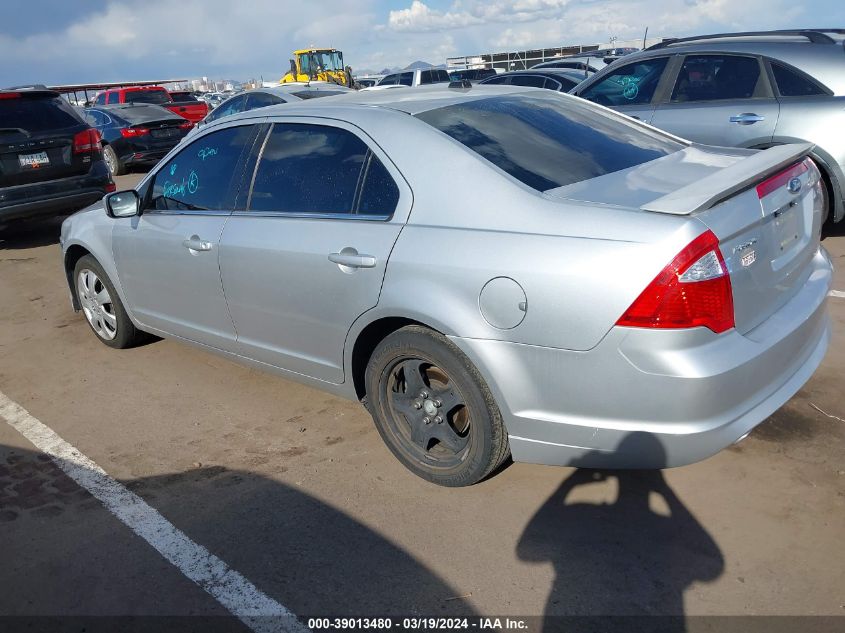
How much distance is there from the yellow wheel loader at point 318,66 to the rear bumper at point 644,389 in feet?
93.1

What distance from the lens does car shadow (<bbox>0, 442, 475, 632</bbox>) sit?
105 inches

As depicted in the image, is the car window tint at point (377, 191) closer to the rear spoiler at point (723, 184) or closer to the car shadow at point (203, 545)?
the rear spoiler at point (723, 184)

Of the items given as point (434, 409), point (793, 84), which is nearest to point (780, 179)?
point (434, 409)

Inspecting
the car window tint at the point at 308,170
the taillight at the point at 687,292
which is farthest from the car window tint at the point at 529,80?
the taillight at the point at 687,292

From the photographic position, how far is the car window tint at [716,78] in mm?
6383

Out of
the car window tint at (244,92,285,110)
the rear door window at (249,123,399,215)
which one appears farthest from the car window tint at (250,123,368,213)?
the car window tint at (244,92,285,110)

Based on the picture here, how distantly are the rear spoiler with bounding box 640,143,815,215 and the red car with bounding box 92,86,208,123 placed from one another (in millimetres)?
18515

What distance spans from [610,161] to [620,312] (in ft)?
3.56

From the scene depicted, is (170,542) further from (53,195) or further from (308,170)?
(53,195)

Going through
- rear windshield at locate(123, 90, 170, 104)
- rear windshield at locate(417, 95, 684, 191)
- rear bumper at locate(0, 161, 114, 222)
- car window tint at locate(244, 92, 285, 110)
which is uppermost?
rear windshield at locate(123, 90, 170, 104)

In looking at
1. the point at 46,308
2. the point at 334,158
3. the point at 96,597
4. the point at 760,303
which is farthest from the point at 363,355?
the point at 46,308

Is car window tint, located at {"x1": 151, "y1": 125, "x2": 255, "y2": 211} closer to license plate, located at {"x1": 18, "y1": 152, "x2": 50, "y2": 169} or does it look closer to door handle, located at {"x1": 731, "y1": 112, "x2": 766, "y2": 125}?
door handle, located at {"x1": 731, "y1": 112, "x2": 766, "y2": 125}

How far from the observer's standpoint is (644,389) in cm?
256

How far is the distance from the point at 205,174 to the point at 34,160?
513cm
